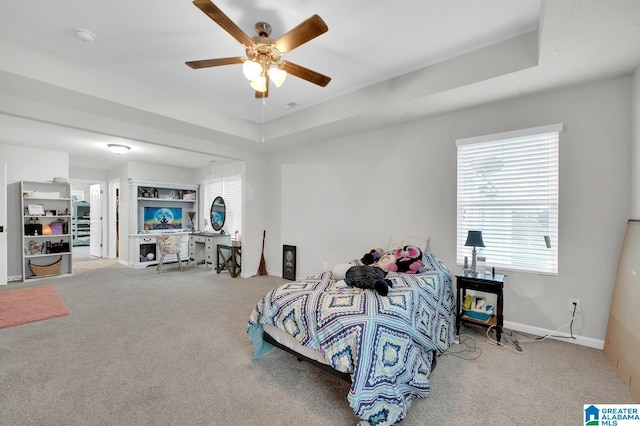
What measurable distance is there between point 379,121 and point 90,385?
3.95 meters

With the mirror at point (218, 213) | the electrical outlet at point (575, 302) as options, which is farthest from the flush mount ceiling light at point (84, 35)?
the electrical outlet at point (575, 302)

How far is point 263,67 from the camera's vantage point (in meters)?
2.28

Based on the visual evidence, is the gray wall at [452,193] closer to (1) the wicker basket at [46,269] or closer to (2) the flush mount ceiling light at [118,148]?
(2) the flush mount ceiling light at [118,148]

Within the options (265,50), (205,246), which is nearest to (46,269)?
(205,246)

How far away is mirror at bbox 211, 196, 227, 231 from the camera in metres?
6.84

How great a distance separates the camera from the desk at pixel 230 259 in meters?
5.60

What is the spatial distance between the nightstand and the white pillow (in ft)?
2.06

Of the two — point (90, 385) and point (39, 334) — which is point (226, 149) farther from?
point (90, 385)

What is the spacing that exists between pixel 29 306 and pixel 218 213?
3.69m

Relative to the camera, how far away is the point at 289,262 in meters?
5.27

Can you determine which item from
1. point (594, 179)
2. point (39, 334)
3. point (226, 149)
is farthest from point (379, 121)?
point (39, 334)

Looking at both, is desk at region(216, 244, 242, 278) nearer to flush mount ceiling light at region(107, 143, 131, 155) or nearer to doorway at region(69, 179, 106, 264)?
flush mount ceiling light at region(107, 143, 131, 155)

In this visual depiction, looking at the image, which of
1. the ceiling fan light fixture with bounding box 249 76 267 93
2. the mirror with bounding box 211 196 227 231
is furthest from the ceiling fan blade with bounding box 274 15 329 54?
the mirror with bounding box 211 196 227 231

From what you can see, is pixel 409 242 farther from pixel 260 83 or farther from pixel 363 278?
pixel 260 83
